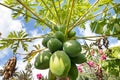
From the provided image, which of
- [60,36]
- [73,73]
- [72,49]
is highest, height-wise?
[60,36]

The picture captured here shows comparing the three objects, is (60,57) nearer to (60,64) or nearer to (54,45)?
(60,64)

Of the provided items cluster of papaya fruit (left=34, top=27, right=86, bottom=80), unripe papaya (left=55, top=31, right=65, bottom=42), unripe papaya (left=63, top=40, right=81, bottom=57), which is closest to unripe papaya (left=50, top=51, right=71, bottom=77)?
cluster of papaya fruit (left=34, top=27, right=86, bottom=80)

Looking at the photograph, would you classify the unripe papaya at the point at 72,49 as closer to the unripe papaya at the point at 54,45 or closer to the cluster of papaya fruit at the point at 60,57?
the cluster of papaya fruit at the point at 60,57

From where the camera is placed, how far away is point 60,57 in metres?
2.69

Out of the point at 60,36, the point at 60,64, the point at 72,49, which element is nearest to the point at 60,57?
the point at 60,64

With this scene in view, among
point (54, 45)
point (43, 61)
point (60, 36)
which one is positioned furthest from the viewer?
point (60, 36)

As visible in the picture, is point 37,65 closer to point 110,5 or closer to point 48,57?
point 48,57

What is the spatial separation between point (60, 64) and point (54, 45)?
0.37 meters

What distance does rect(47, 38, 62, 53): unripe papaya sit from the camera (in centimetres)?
296

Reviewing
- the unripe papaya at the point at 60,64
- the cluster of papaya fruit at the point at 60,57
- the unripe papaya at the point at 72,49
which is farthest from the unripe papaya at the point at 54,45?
the unripe papaya at the point at 60,64

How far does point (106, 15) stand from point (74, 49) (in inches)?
62.6

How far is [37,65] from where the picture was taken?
2.88 m

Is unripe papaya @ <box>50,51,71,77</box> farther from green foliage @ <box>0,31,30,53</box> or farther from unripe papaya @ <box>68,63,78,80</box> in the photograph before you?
green foliage @ <box>0,31,30,53</box>

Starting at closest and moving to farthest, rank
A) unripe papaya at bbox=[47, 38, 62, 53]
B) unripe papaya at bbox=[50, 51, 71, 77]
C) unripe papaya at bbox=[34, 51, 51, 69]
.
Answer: unripe papaya at bbox=[50, 51, 71, 77]
unripe papaya at bbox=[34, 51, 51, 69]
unripe papaya at bbox=[47, 38, 62, 53]
